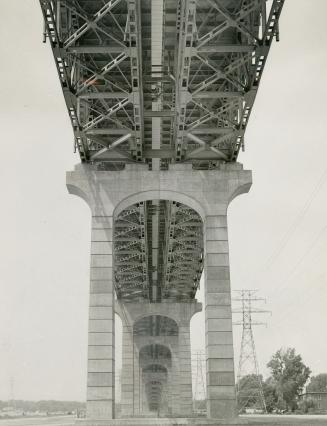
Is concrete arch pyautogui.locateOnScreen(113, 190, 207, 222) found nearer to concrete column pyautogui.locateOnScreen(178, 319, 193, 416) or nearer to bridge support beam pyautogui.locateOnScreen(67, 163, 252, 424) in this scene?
bridge support beam pyautogui.locateOnScreen(67, 163, 252, 424)

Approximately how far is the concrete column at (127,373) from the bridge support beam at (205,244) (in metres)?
36.9

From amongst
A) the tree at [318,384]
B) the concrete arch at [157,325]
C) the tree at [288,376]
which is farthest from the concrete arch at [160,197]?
the tree at [318,384]

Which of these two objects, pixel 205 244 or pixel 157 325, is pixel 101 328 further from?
pixel 157 325

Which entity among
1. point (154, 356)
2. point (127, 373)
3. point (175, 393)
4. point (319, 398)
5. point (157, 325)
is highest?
point (157, 325)

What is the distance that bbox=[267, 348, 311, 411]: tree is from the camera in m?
77.9

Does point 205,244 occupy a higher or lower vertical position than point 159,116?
lower

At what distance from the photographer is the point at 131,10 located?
19.6 meters

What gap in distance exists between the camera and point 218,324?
89.3ft

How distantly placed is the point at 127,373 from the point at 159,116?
143 feet

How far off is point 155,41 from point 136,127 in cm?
508

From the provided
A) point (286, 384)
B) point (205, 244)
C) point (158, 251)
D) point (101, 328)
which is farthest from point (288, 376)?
point (101, 328)

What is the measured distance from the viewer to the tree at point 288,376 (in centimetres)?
7794

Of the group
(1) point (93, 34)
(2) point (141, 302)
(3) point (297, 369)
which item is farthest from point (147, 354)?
(1) point (93, 34)

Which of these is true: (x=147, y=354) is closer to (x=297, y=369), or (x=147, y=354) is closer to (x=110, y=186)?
(x=297, y=369)
